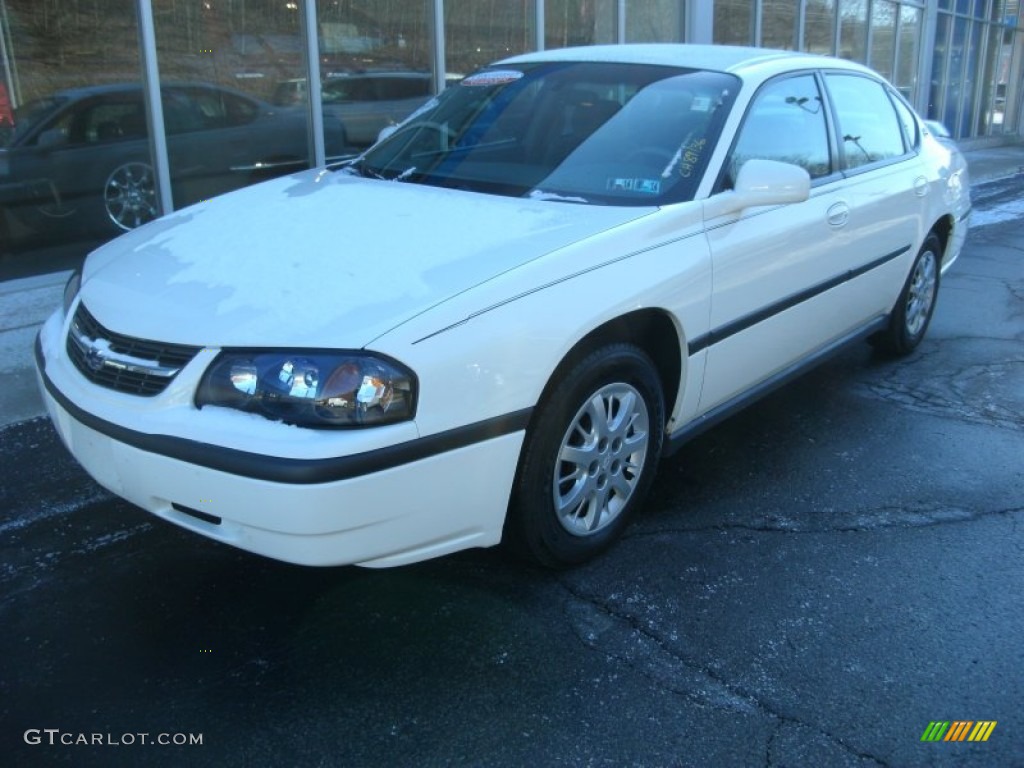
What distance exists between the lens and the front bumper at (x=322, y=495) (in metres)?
2.35

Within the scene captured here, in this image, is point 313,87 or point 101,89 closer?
point 101,89

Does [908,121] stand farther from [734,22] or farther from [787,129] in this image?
[734,22]

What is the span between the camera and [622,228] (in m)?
3.02

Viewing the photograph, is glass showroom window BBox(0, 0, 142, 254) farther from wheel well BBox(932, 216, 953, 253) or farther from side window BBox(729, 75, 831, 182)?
wheel well BBox(932, 216, 953, 253)

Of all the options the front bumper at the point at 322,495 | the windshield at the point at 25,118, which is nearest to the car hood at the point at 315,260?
the front bumper at the point at 322,495

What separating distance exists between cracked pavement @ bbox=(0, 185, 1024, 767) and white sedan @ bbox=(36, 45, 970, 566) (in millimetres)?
325

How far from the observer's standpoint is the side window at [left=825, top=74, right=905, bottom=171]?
14.7ft

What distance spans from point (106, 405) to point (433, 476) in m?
0.97

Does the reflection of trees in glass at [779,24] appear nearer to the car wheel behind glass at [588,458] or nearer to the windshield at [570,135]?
the windshield at [570,135]

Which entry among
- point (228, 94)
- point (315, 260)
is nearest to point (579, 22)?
point (228, 94)

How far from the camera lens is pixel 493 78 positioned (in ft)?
13.9

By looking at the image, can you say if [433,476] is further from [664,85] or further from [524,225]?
[664,85]

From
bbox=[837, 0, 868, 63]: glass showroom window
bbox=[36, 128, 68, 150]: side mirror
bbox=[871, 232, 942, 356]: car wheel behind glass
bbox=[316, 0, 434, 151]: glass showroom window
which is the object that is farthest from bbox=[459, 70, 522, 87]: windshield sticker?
bbox=[837, 0, 868, 63]: glass showroom window

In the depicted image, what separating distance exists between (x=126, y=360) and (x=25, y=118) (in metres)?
5.06
